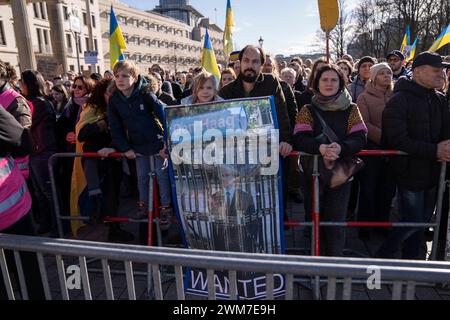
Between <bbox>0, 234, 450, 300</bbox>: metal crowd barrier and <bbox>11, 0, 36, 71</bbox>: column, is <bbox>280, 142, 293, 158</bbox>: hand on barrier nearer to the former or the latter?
<bbox>0, 234, 450, 300</bbox>: metal crowd barrier

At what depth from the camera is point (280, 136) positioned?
3.55 m

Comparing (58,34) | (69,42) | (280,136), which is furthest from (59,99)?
(69,42)

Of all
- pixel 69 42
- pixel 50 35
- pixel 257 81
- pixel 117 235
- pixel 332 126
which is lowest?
pixel 117 235

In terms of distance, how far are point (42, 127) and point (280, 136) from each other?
3.14 meters

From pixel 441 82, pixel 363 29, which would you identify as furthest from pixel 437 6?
pixel 441 82

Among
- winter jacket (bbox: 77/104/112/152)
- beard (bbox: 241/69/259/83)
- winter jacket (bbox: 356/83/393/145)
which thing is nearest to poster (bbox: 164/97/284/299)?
beard (bbox: 241/69/259/83)

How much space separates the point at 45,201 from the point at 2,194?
2918mm

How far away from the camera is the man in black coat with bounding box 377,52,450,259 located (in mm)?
3154

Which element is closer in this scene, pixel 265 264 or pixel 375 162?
pixel 265 264

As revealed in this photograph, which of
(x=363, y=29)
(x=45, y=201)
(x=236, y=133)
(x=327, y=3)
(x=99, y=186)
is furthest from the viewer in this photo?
(x=363, y=29)

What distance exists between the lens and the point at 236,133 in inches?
108

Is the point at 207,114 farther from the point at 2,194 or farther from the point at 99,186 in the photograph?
the point at 99,186

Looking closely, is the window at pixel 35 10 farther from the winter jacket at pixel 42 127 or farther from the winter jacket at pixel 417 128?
the winter jacket at pixel 417 128

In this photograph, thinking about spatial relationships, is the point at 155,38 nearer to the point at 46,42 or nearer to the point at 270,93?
the point at 46,42
